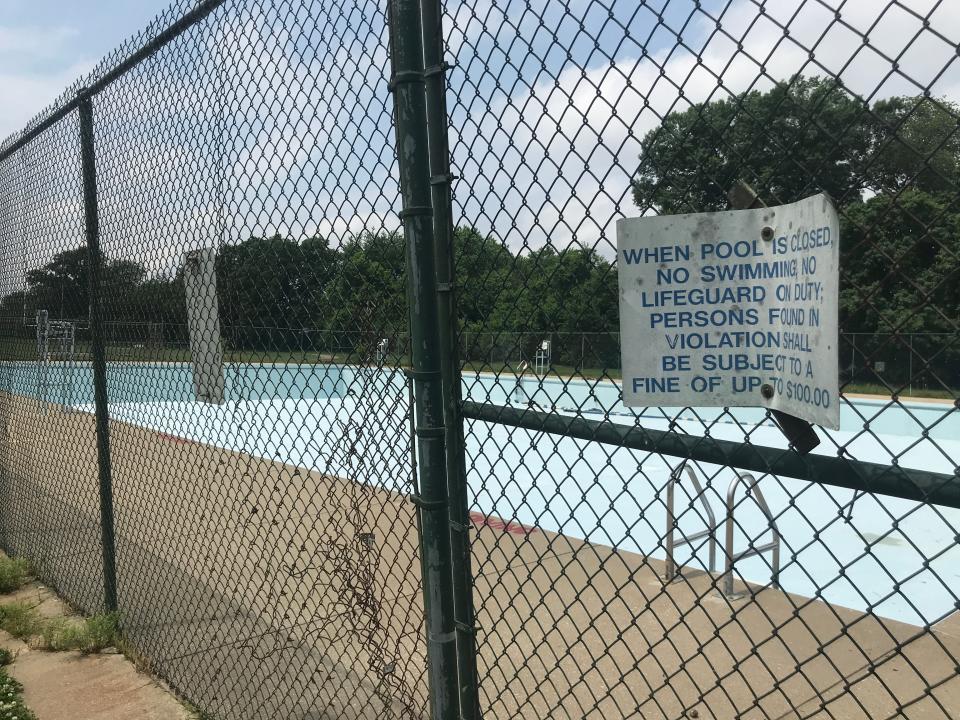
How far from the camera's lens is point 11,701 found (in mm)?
3502

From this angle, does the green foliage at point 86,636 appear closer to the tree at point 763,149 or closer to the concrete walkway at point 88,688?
the concrete walkway at point 88,688

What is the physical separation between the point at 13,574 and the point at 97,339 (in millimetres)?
2157

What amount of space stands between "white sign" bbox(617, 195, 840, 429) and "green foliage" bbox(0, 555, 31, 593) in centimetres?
531

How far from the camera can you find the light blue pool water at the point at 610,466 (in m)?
1.87

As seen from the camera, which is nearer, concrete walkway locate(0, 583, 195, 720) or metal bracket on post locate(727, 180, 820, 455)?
metal bracket on post locate(727, 180, 820, 455)

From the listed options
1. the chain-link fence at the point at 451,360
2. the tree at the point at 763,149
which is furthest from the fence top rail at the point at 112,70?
the tree at the point at 763,149

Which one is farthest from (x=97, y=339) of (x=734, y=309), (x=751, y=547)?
(x=734, y=309)

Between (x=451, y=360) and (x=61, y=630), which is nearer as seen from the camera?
(x=451, y=360)

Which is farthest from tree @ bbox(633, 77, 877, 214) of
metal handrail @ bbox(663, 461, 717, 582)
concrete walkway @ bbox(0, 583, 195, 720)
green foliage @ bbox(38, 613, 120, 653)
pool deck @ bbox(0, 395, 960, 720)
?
green foliage @ bbox(38, 613, 120, 653)

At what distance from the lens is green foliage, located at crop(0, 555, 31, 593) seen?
5176 mm

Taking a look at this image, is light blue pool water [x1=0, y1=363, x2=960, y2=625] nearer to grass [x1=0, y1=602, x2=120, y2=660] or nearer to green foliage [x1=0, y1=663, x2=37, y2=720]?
grass [x1=0, y1=602, x2=120, y2=660]

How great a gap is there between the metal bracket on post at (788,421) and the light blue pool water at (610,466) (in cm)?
5

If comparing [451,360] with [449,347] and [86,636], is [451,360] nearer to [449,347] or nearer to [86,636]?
[449,347]

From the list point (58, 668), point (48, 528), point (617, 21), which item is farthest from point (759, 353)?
point (48, 528)
